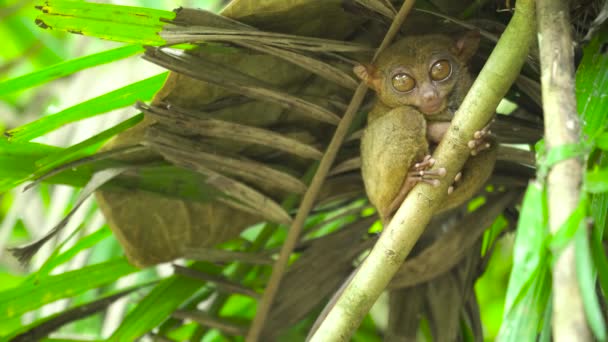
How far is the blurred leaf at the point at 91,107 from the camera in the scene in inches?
90.9

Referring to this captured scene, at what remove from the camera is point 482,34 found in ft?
7.22

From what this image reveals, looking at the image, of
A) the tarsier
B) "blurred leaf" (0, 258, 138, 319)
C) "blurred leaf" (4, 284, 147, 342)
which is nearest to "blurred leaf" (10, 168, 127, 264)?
"blurred leaf" (0, 258, 138, 319)

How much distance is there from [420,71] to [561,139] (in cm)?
100

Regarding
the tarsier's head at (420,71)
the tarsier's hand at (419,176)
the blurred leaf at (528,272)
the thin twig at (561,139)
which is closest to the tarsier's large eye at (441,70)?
the tarsier's head at (420,71)

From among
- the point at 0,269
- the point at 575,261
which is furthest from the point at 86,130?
the point at 575,261

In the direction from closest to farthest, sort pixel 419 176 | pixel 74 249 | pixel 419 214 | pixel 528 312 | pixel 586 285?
pixel 586 285 → pixel 528 312 → pixel 419 214 → pixel 419 176 → pixel 74 249

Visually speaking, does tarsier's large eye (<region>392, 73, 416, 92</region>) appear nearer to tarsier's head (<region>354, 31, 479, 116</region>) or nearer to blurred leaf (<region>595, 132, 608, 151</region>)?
tarsier's head (<region>354, 31, 479, 116</region>)

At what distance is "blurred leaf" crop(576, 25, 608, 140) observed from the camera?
1.72 m

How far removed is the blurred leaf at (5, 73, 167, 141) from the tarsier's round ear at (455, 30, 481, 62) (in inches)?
35.6

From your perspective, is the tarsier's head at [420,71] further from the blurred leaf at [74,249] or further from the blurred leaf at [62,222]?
the blurred leaf at [74,249]

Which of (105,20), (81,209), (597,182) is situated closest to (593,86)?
(597,182)

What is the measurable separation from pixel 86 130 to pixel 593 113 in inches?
110

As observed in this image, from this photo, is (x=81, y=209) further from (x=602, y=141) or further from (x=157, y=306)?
(x=602, y=141)

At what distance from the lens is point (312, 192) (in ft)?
8.48
